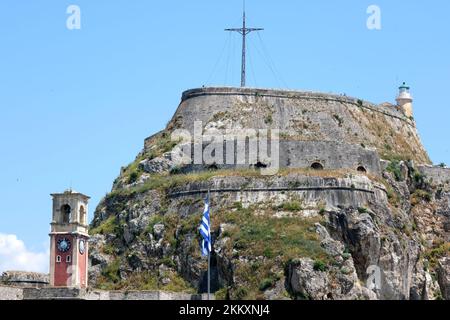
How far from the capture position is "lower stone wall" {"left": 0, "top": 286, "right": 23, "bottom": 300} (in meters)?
85.2

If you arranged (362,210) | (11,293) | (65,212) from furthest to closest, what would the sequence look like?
(362,210)
(65,212)
(11,293)

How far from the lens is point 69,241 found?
90.9 metres

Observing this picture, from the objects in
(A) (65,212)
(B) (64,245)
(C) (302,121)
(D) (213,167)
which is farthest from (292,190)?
(B) (64,245)

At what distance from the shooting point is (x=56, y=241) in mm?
90812

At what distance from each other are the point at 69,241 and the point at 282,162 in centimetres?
2062

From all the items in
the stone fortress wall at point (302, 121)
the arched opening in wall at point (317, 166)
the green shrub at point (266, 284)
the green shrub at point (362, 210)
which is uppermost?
the stone fortress wall at point (302, 121)

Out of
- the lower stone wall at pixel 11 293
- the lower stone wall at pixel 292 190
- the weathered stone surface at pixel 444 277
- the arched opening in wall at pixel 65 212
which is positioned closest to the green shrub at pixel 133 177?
the lower stone wall at pixel 292 190

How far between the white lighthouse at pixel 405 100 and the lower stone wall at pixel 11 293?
2104 inches

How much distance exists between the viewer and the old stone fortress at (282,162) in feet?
297

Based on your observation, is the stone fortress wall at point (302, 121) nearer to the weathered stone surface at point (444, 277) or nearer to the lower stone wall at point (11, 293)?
the weathered stone surface at point (444, 277)

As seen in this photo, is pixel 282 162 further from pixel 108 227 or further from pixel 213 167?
pixel 108 227

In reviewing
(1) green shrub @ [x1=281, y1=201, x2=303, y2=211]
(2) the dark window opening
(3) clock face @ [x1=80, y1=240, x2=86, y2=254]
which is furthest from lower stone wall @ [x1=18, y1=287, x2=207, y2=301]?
(2) the dark window opening
